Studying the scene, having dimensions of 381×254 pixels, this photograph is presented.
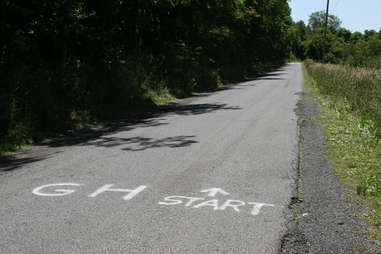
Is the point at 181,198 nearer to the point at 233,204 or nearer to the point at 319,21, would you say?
the point at 233,204

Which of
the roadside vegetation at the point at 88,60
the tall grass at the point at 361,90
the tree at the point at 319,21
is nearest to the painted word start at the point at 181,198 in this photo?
the roadside vegetation at the point at 88,60

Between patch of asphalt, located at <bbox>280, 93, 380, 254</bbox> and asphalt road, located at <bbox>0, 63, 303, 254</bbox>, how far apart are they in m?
0.15

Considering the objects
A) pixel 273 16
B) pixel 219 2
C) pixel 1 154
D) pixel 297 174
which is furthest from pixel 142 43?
pixel 273 16

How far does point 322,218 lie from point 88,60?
13501mm

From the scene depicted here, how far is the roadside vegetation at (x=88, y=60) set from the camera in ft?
37.8

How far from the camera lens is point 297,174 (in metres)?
7.23

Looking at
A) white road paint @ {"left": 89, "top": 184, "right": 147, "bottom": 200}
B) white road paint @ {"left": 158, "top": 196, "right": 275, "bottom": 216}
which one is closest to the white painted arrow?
white road paint @ {"left": 158, "top": 196, "right": 275, "bottom": 216}

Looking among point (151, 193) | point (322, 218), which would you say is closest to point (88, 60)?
point (151, 193)

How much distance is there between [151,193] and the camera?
6062 millimetres

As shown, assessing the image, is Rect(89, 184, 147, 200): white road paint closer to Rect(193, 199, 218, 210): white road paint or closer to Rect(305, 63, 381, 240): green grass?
Rect(193, 199, 218, 210): white road paint

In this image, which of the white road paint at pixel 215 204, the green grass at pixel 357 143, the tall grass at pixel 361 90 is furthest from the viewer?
the tall grass at pixel 361 90

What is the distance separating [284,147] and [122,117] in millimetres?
6967

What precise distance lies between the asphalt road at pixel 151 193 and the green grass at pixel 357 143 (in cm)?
88

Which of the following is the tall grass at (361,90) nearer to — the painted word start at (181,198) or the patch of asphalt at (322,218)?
the patch of asphalt at (322,218)
